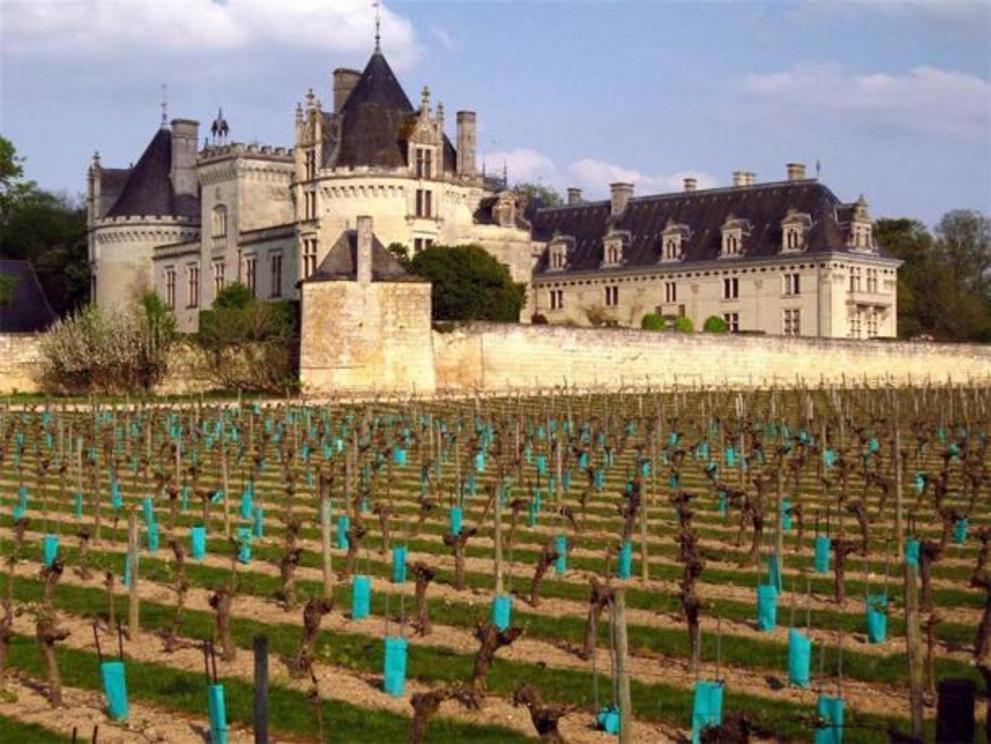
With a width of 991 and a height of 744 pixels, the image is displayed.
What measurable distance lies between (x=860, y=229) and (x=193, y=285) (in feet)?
77.4

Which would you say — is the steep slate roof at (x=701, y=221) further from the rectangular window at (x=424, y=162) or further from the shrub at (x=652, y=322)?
the rectangular window at (x=424, y=162)

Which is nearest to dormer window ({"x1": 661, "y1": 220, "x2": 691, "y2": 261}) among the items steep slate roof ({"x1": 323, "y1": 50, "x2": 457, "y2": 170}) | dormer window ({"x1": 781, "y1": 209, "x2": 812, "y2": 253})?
dormer window ({"x1": 781, "y1": 209, "x2": 812, "y2": 253})

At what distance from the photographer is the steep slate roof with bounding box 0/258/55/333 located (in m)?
58.2

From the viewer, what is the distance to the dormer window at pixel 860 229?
2168 inches

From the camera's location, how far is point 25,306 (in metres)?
59.7

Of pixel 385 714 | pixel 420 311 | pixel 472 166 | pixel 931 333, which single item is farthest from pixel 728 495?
pixel 931 333

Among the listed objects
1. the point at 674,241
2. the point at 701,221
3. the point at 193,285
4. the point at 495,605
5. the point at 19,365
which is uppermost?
the point at 701,221

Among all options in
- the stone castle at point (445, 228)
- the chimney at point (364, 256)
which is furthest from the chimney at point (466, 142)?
the chimney at point (364, 256)

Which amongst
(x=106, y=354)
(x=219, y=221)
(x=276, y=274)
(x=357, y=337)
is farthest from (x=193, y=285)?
(x=357, y=337)

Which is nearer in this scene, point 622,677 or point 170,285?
point 622,677

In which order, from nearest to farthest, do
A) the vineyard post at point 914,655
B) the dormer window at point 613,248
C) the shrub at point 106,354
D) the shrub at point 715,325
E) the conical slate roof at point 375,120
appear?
the vineyard post at point 914,655 < the shrub at point 106,354 < the conical slate roof at point 375,120 < the shrub at point 715,325 < the dormer window at point 613,248

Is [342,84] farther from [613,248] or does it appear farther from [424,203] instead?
[613,248]

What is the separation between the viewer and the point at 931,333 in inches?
2618

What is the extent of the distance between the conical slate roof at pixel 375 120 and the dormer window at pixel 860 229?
17039 mm
